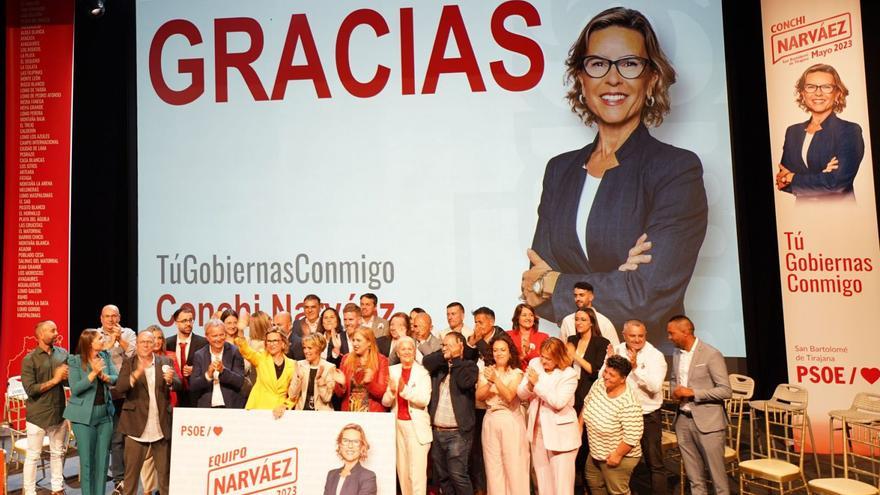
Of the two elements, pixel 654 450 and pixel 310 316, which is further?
pixel 310 316

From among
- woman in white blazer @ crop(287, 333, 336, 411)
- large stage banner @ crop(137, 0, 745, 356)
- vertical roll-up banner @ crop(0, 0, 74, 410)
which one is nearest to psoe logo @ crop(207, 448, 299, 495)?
woman in white blazer @ crop(287, 333, 336, 411)

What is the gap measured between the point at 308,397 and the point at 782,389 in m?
3.63

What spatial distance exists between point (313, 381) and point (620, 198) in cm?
362

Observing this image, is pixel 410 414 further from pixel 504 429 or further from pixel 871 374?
pixel 871 374

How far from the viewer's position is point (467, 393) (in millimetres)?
4543

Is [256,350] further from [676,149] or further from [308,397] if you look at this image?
[676,149]

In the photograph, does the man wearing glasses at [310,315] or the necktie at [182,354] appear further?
the man wearing glasses at [310,315]

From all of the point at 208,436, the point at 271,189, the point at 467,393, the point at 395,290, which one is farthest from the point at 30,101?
the point at 467,393

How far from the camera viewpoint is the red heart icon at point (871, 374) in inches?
235

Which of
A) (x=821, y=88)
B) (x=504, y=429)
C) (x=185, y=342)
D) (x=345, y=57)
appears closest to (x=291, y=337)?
(x=185, y=342)

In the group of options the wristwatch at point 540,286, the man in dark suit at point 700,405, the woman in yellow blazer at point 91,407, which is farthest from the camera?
the wristwatch at point 540,286

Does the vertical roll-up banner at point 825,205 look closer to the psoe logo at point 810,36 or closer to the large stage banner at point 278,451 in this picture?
the psoe logo at point 810,36

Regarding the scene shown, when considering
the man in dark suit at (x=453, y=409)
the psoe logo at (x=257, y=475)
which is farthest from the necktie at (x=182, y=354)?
the man in dark suit at (x=453, y=409)

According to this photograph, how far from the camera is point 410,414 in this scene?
14.6 feet
